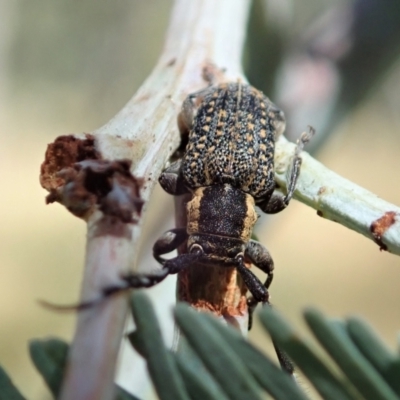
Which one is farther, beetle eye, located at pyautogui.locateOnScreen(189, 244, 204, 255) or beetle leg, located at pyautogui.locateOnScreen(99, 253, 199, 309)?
beetle eye, located at pyautogui.locateOnScreen(189, 244, 204, 255)

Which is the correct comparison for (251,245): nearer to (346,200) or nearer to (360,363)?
(346,200)

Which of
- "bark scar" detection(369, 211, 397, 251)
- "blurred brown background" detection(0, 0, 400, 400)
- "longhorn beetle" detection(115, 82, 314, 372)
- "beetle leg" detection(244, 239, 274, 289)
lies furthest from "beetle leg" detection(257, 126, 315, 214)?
"blurred brown background" detection(0, 0, 400, 400)

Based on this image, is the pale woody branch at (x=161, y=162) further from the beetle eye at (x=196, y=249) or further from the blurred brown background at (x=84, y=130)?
the blurred brown background at (x=84, y=130)

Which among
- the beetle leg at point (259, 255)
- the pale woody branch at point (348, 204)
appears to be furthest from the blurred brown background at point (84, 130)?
the pale woody branch at point (348, 204)

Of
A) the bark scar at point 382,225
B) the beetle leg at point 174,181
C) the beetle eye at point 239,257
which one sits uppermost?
the beetle leg at point 174,181

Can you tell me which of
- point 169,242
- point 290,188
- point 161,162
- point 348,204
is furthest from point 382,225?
point 169,242

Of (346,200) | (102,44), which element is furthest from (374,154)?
(346,200)

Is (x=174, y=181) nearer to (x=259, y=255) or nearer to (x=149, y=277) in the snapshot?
(x=259, y=255)

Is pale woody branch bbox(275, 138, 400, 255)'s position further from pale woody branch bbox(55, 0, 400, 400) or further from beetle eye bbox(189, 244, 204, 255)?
beetle eye bbox(189, 244, 204, 255)
